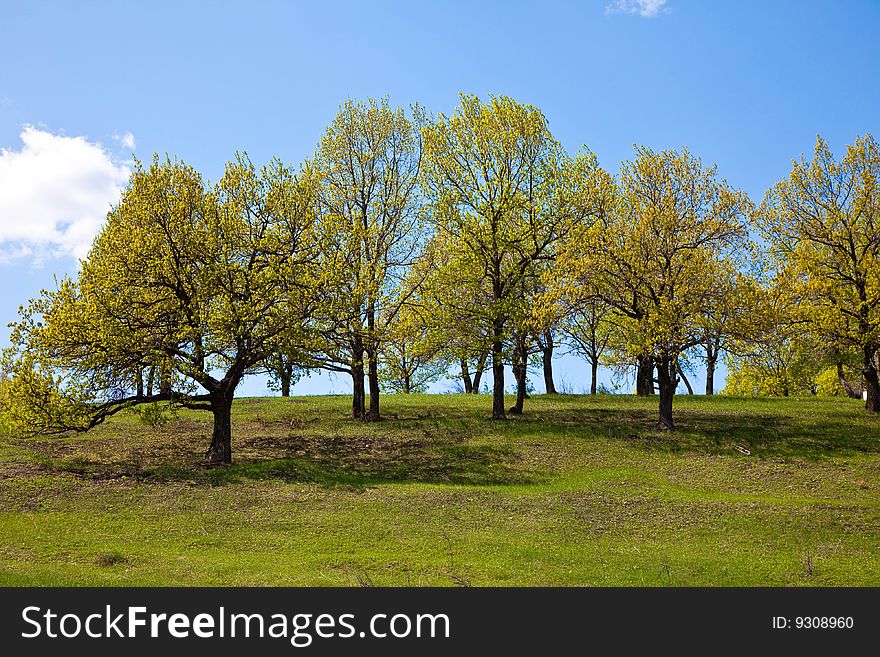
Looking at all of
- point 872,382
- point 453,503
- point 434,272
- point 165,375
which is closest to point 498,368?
point 434,272

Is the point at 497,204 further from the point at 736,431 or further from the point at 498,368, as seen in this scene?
the point at 736,431

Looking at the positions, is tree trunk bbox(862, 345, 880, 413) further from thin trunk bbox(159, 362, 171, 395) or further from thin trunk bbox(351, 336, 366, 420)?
thin trunk bbox(159, 362, 171, 395)

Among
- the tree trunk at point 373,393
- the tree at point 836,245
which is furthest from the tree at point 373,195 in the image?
the tree at point 836,245

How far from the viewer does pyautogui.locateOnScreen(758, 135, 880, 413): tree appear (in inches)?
1393

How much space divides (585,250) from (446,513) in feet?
54.6

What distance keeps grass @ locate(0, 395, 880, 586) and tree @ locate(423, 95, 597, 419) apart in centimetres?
661

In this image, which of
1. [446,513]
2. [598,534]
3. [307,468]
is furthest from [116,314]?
[598,534]

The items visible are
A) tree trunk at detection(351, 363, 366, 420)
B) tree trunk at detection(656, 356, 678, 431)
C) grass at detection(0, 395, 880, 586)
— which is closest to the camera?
grass at detection(0, 395, 880, 586)

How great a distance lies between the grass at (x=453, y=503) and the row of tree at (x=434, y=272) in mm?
2730

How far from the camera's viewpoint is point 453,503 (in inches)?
950

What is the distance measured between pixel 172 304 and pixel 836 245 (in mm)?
32262

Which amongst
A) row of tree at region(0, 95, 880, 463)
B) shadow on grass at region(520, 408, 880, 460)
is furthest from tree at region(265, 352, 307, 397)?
shadow on grass at region(520, 408, 880, 460)

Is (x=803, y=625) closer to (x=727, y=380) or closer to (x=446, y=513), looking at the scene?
(x=446, y=513)

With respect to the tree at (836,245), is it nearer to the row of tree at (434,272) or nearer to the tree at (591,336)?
the row of tree at (434,272)
